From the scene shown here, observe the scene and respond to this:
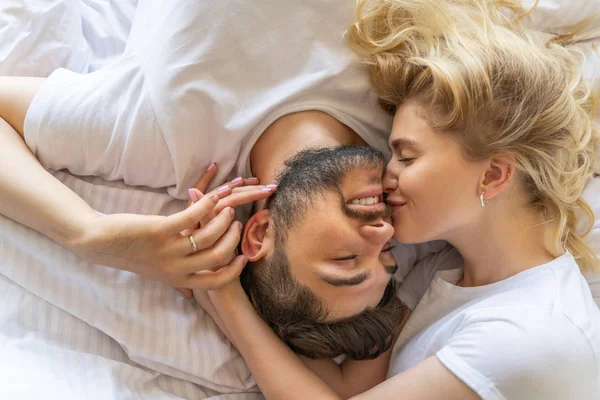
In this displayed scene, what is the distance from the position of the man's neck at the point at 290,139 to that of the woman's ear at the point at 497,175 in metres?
0.35

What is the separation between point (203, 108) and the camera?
1.35 metres

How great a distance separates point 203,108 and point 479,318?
31.0 inches

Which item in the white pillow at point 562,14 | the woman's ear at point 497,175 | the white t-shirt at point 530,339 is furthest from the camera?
the white pillow at point 562,14

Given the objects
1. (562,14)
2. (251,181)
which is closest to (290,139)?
(251,181)

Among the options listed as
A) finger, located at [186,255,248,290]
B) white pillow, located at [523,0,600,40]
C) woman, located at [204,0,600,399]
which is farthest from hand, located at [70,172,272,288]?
white pillow, located at [523,0,600,40]

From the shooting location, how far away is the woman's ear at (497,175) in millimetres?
1266

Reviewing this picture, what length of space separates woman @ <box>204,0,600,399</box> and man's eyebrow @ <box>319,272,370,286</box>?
0.14 m

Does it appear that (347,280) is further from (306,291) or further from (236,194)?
(236,194)

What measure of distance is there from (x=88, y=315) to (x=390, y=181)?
2.53 feet

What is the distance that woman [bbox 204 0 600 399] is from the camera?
119cm

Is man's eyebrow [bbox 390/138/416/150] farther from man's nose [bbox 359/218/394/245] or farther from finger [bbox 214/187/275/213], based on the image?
finger [bbox 214/187/275/213]

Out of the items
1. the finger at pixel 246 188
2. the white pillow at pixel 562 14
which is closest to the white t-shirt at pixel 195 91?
the finger at pixel 246 188

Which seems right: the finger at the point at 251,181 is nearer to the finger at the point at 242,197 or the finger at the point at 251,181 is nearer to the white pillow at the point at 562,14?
the finger at the point at 242,197

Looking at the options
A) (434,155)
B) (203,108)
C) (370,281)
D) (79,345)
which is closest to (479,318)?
(370,281)
